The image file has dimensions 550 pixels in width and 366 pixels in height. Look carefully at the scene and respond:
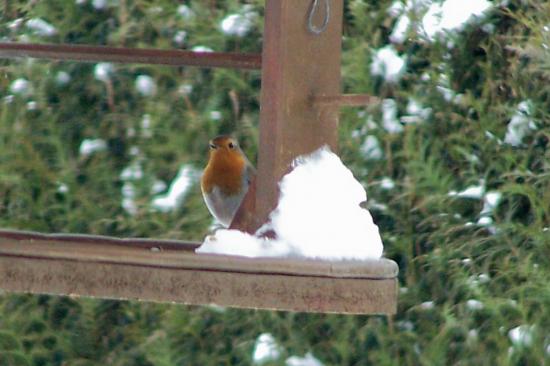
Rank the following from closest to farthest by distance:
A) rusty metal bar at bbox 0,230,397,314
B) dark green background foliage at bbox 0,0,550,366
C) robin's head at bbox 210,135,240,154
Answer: rusty metal bar at bbox 0,230,397,314 → robin's head at bbox 210,135,240,154 → dark green background foliage at bbox 0,0,550,366

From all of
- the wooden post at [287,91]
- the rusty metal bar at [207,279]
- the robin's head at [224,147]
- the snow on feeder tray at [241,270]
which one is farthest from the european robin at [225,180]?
the rusty metal bar at [207,279]

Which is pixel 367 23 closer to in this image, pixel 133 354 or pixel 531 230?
pixel 531 230

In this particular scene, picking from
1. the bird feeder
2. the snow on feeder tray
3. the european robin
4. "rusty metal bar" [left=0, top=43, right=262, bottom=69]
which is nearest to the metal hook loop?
the bird feeder

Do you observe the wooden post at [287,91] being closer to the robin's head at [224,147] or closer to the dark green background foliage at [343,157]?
the robin's head at [224,147]

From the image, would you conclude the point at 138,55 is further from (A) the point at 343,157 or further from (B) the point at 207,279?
(A) the point at 343,157

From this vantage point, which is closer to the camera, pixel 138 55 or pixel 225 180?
pixel 138 55

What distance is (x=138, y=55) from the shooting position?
2.09 m

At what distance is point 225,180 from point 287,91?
0.47m

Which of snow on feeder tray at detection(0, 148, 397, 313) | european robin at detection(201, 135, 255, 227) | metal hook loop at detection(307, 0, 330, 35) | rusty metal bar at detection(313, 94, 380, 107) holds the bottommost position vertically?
european robin at detection(201, 135, 255, 227)

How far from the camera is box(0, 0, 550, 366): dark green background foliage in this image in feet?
10.0

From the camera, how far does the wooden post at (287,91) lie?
6.53ft

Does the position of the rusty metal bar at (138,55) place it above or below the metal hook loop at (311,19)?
below

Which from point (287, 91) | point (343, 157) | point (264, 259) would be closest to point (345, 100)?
point (287, 91)

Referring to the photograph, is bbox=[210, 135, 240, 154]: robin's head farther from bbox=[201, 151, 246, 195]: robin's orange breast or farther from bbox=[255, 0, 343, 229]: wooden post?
bbox=[255, 0, 343, 229]: wooden post
